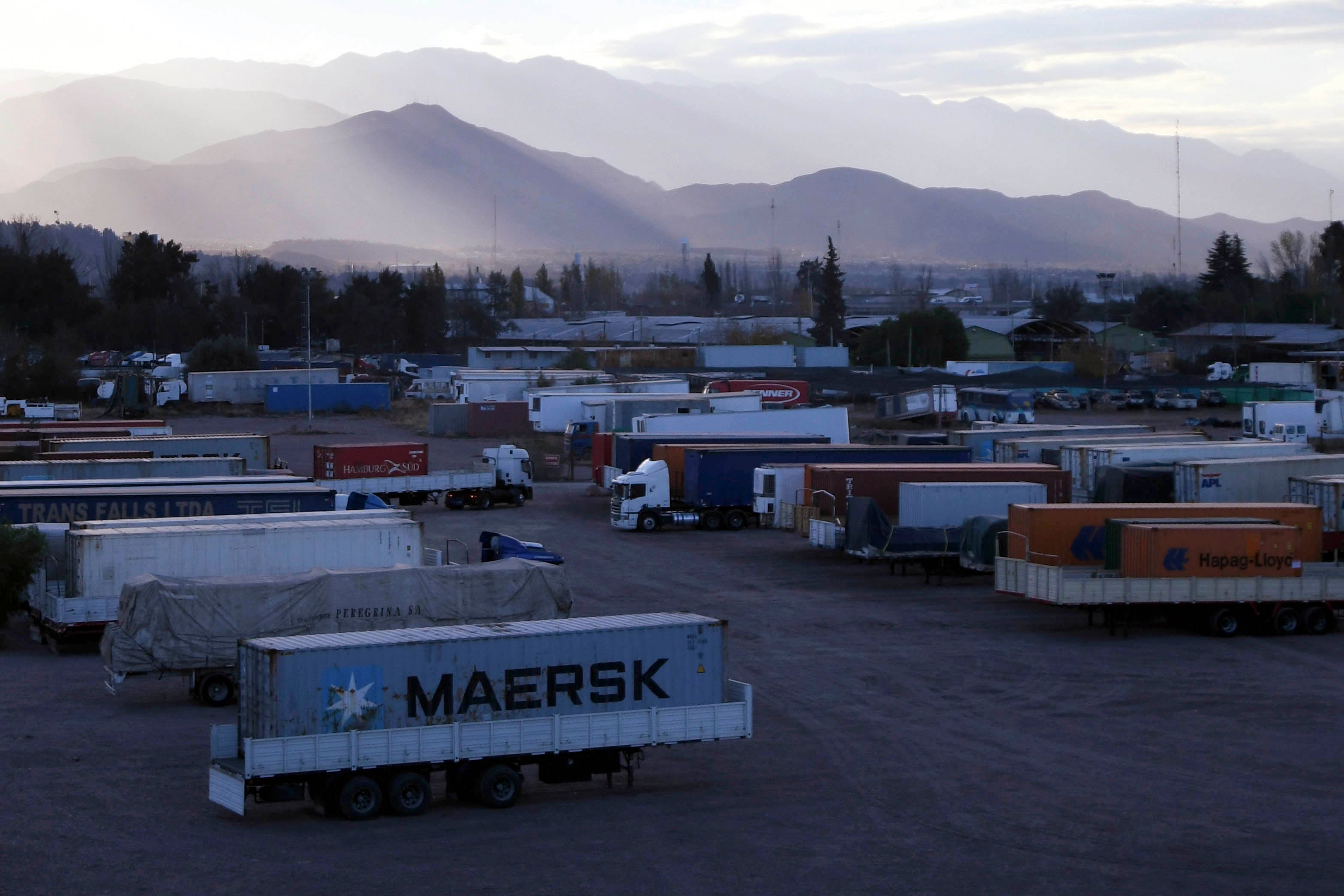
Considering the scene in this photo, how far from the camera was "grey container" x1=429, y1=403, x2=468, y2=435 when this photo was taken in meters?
74.2

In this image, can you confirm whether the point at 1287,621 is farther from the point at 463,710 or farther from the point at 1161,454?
the point at 463,710

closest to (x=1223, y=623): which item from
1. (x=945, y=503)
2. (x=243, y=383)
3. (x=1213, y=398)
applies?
(x=945, y=503)

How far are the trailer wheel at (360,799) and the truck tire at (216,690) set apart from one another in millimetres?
7096

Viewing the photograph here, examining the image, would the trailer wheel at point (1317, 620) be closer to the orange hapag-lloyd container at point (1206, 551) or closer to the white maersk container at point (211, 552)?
the orange hapag-lloyd container at point (1206, 551)

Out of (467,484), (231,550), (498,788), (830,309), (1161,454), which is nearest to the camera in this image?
(498,788)

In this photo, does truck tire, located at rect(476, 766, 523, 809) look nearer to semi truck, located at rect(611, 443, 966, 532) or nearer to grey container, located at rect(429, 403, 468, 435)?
semi truck, located at rect(611, 443, 966, 532)

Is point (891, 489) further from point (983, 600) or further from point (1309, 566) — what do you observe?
point (1309, 566)

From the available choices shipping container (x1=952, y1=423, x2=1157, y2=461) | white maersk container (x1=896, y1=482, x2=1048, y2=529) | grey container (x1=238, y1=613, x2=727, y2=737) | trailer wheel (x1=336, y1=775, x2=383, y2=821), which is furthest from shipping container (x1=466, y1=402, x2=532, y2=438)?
trailer wheel (x1=336, y1=775, x2=383, y2=821)

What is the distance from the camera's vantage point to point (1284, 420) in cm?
6288

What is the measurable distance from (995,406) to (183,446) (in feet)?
137

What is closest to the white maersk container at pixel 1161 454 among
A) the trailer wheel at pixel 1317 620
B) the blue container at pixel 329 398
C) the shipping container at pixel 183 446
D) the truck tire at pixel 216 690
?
the trailer wheel at pixel 1317 620

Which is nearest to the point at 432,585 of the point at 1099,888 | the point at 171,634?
the point at 171,634

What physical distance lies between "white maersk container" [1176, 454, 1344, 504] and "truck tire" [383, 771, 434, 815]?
2668 cm

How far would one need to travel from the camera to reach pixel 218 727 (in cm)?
1659
